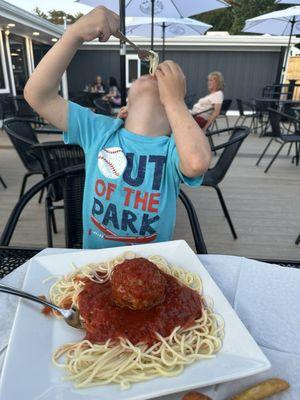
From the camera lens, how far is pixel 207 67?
43.4 feet

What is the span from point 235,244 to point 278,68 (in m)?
12.6

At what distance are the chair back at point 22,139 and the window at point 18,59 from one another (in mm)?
7679

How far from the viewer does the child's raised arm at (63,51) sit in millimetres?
1145

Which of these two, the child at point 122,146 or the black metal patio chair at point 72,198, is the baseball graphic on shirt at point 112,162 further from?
the black metal patio chair at point 72,198

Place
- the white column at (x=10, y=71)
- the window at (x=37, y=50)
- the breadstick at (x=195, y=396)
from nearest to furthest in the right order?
the breadstick at (x=195, y=396) → the white column at (x=10, y=71) → the window at (x=37, y=50)

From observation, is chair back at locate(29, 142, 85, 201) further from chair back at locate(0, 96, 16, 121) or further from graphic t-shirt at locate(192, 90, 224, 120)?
chair back at locate(0, 96, 16, 121)

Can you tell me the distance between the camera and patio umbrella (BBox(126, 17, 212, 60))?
6.04 m

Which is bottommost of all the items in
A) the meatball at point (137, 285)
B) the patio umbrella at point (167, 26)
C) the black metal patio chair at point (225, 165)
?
the black metal patio chair at point (225, 165)

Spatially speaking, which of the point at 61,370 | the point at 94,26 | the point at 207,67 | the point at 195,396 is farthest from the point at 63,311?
the point at 207,67

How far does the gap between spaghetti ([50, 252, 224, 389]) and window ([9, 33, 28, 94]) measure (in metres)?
10.7

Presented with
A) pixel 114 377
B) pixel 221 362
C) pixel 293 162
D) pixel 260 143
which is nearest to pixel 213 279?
pixel 221 362

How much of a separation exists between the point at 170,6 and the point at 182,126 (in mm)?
4715

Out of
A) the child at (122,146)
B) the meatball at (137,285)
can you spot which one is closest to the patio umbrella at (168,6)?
the child at (122,146)

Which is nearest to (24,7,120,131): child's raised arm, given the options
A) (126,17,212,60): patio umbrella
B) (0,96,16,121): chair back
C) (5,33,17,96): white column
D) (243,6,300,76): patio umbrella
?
(126,17,212,60): patio umbrella
